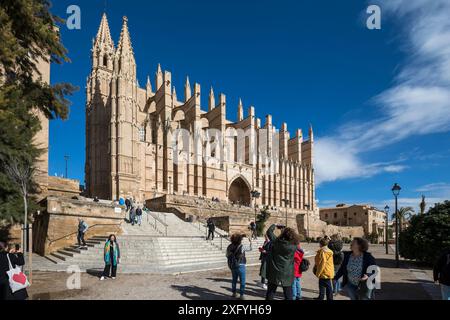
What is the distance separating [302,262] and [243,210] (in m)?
30.2

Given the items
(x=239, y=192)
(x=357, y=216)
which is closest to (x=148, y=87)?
(x=239, y=192)

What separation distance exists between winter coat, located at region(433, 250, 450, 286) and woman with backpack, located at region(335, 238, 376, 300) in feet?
3.57

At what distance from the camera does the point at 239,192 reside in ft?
169

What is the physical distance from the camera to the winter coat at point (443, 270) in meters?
4.91

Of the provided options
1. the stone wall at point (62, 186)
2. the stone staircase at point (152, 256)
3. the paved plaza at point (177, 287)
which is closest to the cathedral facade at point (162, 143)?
the stone wall at point (62, 186)

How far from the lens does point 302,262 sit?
5688 millimetres

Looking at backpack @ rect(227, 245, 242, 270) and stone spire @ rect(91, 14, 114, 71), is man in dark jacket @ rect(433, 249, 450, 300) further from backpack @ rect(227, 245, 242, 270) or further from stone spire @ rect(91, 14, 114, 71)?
stone spire @ rect(91, 14, 114, 71)

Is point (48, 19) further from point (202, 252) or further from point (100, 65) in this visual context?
point (100, 65)

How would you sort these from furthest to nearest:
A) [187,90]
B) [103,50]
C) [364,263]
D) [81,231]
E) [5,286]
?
[187,90] → [103,50] → [81,231] → [5,286] → [364,263]

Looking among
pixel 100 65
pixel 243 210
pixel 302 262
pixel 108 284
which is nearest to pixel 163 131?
pixel 100 65

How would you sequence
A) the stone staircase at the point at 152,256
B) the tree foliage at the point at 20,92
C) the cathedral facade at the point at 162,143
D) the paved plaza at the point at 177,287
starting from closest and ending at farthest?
the paved plaza at the point at 177,287
the tree foliage at the point at 20,92
the stone staircase at the point at 152,256
the cathedral facade at the point at 162,143

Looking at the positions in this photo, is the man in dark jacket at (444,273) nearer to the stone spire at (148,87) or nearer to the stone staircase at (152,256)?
the stone staircase at (152,256)

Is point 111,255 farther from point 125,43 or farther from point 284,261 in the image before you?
point 125,43

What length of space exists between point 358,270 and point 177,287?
4.72 metres
